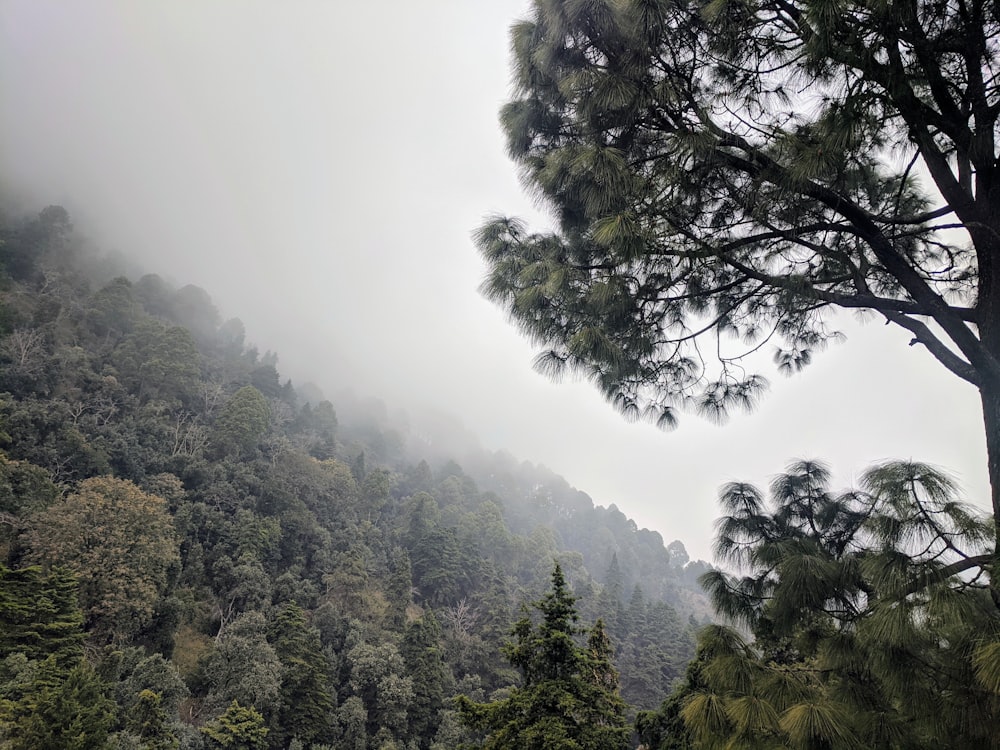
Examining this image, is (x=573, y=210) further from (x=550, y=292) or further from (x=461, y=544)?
(x=461, y=544)

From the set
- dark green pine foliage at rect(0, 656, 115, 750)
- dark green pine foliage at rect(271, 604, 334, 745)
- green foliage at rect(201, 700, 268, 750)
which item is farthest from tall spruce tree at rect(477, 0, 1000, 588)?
dark green pine foliage at rect(271, 604, 334, 745)

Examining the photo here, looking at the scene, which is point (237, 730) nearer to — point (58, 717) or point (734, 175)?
point (58, 717)

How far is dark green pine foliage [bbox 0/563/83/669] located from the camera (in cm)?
1131

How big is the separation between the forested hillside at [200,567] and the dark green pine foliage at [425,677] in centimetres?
6

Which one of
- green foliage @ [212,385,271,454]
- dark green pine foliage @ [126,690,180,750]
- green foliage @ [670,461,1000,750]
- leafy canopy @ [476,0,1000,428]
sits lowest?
dark green pine foliage @ [126,690,180,750]

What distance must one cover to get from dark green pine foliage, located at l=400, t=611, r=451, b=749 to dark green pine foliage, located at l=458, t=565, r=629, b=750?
436 inches

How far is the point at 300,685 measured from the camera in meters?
14.3

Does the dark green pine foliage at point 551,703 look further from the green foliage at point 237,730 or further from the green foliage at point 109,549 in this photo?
the green foliage at point 109,549

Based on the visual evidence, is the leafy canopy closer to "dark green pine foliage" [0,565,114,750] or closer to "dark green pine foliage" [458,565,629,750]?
"dark green pine foliage" [458,565,629,750]

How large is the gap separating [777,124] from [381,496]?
102 feet

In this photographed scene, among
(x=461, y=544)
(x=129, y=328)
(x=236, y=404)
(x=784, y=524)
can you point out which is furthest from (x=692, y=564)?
(x=784, y=524)

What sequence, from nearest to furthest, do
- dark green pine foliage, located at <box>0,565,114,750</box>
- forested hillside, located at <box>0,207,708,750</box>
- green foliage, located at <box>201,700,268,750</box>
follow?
dark green pine foliage, located at <box>0,565,114,750</box> < green foliage, located at <box>201,700,268,750</box> < forested hillside, located at <box>0,207,708,750</box>

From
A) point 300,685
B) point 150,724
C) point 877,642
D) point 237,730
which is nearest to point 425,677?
point 300,685

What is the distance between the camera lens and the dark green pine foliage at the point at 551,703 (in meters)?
6.11
